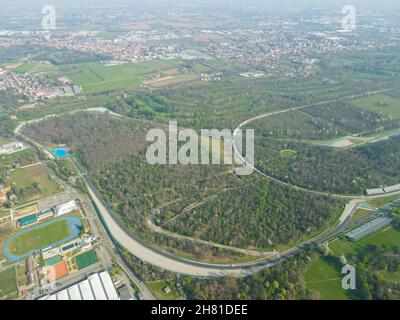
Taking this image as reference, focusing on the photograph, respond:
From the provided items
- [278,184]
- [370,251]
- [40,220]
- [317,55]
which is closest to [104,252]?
[40,220]

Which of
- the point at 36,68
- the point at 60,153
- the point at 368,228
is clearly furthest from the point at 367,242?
the point at 36,68

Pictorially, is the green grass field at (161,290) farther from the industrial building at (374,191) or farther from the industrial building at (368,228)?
the industrial building at (374,191)

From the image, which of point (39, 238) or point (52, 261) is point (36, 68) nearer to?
point (39, 238)

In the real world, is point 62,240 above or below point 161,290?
above

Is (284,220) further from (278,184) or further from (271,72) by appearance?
(271,72)

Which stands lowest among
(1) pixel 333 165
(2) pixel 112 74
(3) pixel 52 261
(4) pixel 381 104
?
Answer: (3) pixel 52 261
